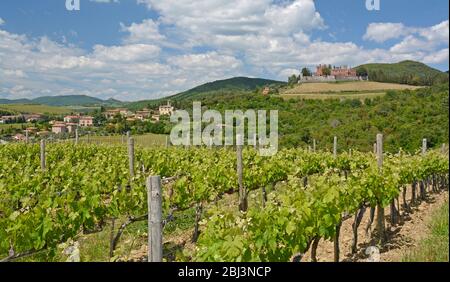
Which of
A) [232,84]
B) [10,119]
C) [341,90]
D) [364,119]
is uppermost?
[232,84]

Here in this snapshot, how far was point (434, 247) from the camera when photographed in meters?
5.71

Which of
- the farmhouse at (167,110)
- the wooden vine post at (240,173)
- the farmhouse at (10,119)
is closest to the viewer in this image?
the wooden vine post at (240,173)

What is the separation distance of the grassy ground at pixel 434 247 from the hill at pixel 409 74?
33.1 m

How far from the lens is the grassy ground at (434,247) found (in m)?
5.25

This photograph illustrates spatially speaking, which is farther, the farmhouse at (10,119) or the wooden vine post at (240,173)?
the farmhouse at (10,119)

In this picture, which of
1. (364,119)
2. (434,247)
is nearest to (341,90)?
(364,119)

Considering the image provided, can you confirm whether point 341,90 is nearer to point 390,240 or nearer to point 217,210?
point 390,240

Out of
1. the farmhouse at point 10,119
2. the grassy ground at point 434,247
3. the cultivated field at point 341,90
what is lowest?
the grassy ground at point 434,247

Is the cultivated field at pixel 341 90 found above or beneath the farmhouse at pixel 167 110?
above

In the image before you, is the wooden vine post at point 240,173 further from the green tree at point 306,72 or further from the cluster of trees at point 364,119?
the green tree at point 306,72

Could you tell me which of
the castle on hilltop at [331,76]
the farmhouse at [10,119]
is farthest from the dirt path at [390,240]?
the castle on hilltop at [331,76]

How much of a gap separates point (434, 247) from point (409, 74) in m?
74.5

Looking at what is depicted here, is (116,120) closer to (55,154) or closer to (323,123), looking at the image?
(323,123)

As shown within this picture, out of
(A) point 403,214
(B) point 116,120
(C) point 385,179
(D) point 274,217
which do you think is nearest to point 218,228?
(D) point 274,217
